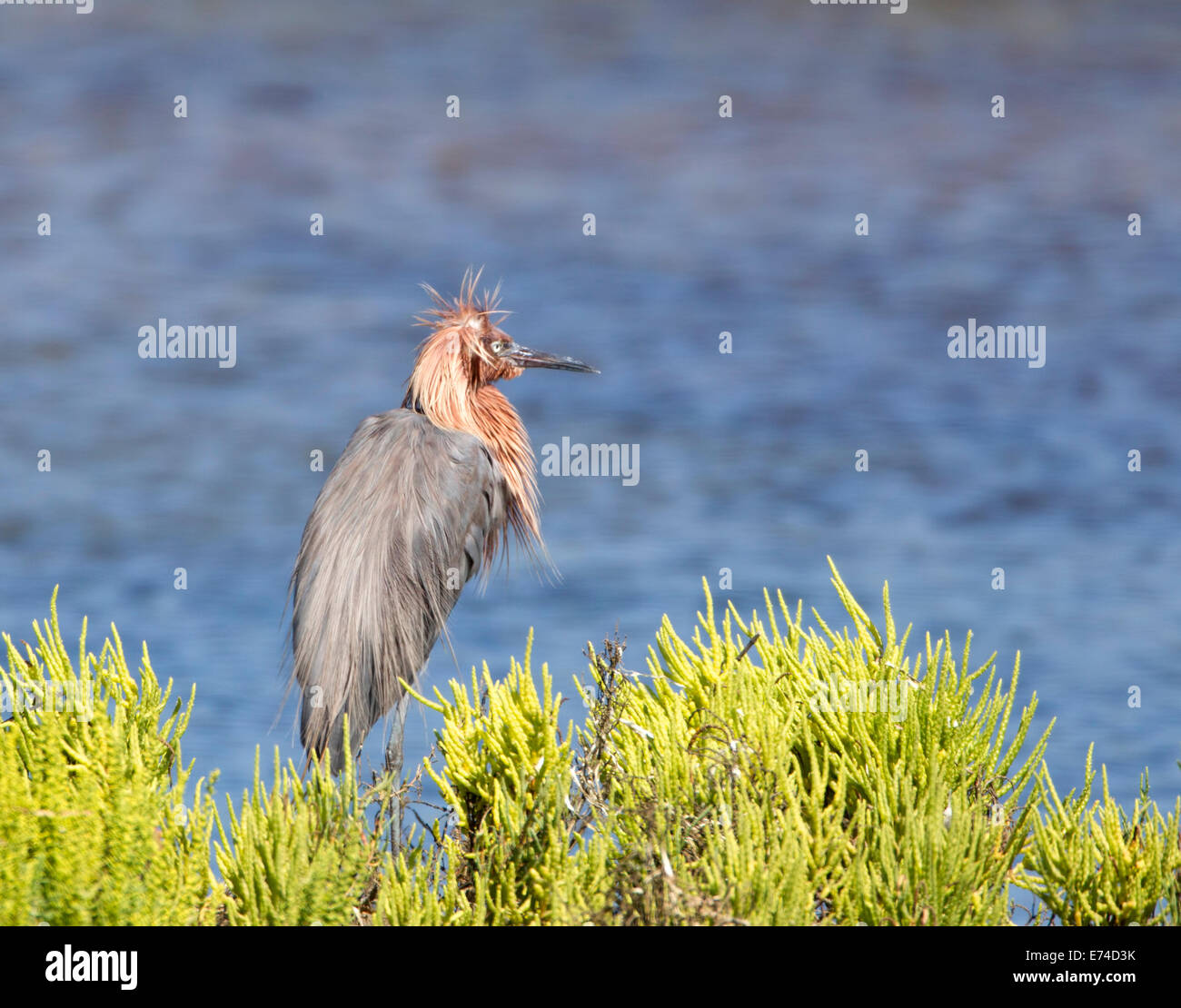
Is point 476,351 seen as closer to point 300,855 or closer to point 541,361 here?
point 541,361

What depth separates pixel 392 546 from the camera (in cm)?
306

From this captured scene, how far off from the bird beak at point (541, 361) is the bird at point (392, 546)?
0.49 feet

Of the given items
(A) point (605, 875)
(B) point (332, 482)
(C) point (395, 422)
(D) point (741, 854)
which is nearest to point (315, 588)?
(B) point (332, 482)

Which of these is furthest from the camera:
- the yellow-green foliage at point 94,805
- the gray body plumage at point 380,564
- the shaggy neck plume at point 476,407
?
the shaggy neck plume at point 476,407

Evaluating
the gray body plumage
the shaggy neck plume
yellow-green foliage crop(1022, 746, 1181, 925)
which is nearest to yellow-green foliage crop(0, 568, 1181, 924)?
yellow-green foliage crop(1022, 746, 1181, 925)

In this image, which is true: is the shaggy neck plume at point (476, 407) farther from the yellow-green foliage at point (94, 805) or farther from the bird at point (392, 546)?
the yellow-green foliage at point (94, 805)

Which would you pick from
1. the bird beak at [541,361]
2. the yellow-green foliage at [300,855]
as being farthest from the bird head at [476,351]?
the yellow-green foliage at [300,855]

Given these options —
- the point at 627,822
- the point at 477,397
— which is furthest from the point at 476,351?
the point at 627,822

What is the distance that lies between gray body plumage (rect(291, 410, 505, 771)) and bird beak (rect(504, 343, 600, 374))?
50 cm

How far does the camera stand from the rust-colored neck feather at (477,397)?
3473 millimetres

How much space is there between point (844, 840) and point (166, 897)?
45.7 inches

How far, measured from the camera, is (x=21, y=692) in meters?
2.22
